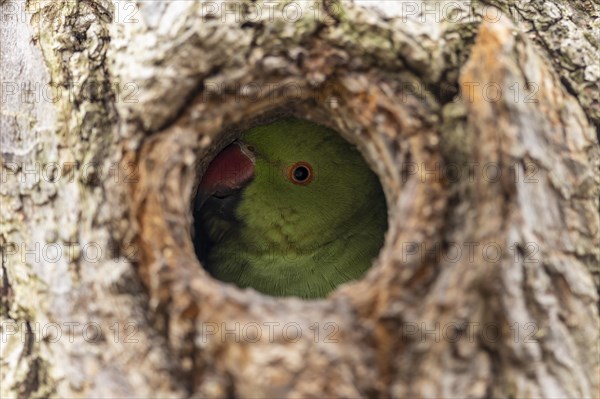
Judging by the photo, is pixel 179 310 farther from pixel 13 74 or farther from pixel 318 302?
pixel 13 74

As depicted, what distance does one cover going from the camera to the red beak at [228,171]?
1.97m

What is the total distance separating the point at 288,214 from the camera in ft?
6.63

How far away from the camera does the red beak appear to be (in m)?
1.97

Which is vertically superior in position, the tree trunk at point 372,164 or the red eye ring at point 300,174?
the tree trunk at point 372,164

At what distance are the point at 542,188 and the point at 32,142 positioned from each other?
3.61 ft

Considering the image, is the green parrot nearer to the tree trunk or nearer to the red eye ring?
the red eye ring

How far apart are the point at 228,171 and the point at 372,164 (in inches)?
24.8

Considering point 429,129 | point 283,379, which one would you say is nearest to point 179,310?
point 283,379

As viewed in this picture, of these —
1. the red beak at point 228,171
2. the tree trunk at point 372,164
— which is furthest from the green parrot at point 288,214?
the tree trunk at point 372,164

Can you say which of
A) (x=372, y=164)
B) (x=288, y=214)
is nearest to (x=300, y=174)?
(x=288, y=214)

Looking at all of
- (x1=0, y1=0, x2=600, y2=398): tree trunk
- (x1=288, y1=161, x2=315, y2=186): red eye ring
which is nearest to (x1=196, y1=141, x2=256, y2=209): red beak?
(x1=288, y1=161, x2=315, y2=186): red eye ring

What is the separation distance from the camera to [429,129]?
132cm

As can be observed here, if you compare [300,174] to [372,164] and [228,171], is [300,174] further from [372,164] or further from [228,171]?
[372,164]

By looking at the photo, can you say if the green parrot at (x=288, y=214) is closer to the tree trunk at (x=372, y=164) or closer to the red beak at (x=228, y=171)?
the red beak at (x=228, y=171)
